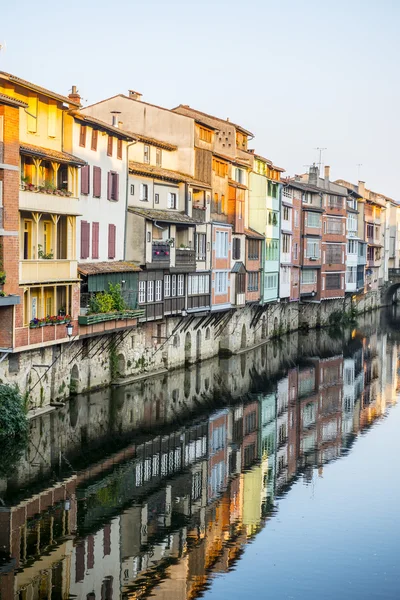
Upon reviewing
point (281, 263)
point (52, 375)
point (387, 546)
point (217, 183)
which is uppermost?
point (217, 183)

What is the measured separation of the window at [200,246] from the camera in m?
61.9

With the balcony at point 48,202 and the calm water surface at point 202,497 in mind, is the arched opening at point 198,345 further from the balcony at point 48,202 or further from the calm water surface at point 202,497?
the balcony at point 48,202

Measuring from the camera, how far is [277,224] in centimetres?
8388

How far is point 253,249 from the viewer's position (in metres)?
75.2

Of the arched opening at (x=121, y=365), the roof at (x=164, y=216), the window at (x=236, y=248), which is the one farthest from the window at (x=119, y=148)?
the window at (x=236, y=248)

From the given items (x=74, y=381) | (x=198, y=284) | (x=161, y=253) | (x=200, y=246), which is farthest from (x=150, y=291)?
(x=200, y=246)

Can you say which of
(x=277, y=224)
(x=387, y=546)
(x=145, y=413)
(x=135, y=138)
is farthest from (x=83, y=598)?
(x=277, y=224)

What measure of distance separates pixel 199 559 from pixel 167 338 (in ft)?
98.3

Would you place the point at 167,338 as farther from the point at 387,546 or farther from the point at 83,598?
the point at 83,598

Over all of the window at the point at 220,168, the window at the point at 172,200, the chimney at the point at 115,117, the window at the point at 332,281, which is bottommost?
the window at the point at 332,281

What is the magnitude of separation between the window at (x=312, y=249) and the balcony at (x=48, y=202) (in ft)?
184

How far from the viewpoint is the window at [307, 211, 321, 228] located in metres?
97.8

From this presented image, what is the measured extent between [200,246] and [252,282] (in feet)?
42.4

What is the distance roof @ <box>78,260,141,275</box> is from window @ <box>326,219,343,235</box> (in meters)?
55.0
